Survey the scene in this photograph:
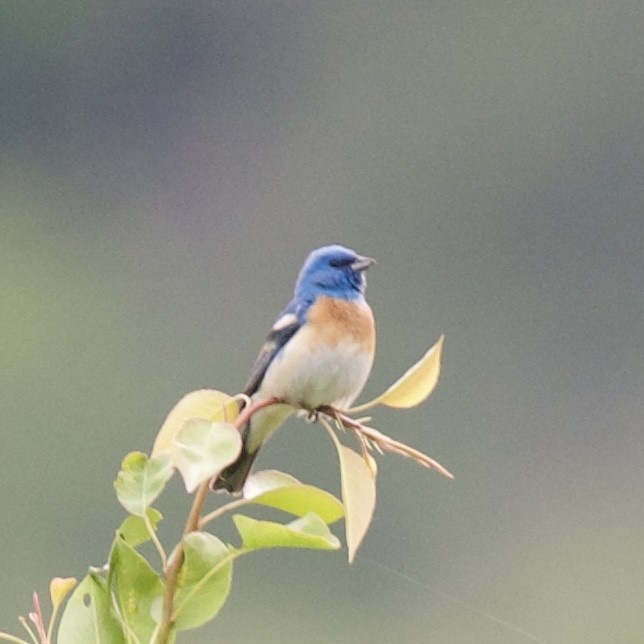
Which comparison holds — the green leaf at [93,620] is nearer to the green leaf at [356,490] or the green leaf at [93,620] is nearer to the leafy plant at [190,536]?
the leafy plant at [190,536]

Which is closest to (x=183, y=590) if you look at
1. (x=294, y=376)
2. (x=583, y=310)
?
(x=294, y=376)

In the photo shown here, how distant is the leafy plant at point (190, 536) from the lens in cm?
94

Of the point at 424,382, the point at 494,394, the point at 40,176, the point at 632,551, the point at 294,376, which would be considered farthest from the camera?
the point at 40,176

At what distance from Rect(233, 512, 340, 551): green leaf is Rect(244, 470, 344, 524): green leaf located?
0.05 ft

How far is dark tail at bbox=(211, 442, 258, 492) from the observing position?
1.80 meters

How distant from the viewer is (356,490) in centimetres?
102

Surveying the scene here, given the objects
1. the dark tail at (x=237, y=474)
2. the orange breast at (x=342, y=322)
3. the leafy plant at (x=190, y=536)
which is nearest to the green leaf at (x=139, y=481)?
the leafy plant at (x=190, y=536)

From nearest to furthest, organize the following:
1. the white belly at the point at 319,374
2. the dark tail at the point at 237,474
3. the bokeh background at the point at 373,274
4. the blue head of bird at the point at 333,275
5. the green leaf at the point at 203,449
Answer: the green leaf at the point at 203,449 → the dark tail at the point at 237,474 → the white belly at the point at 319,374 → the blue head of bird at the point at 333,275 → the bokeh background at the point at 373,274

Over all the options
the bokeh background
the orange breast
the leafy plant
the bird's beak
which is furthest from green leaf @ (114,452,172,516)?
the bokeh background

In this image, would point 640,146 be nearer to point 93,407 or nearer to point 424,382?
point 93,407

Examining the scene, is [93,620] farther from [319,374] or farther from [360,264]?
[360,264]

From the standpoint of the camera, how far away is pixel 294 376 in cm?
192

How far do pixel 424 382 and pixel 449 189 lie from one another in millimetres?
13274

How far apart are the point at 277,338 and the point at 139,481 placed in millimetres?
1143
